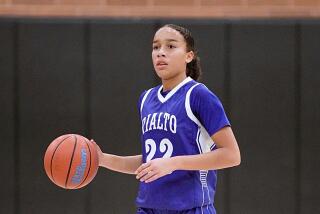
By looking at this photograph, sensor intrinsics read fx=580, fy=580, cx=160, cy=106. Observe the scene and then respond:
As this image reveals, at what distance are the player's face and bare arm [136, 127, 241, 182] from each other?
0.46 m

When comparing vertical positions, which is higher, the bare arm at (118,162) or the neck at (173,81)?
the neck at (173,81)

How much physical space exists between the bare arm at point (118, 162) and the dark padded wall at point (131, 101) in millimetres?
2105

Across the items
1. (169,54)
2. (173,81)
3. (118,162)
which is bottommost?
(118,162)

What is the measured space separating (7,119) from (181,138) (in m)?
2.98

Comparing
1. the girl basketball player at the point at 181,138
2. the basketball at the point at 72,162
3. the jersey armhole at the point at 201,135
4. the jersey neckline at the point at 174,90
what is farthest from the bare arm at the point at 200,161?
the basketball at the point at 72,162

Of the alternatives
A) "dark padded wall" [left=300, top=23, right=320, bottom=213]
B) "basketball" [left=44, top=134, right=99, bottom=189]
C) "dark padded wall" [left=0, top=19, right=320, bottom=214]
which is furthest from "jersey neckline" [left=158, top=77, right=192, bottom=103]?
"dark padded wall" [left=300, top=23, right=320, bottom=213]

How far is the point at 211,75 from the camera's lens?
17.9 feet

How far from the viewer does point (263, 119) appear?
5477 millimetres

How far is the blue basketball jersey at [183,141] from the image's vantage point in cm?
292

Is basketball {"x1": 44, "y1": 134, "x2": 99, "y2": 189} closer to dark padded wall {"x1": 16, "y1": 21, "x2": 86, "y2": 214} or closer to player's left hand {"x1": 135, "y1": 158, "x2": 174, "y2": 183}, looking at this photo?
player's left hand {"x1": 135, "y1": 158, "x2": 174, "y2": 183}

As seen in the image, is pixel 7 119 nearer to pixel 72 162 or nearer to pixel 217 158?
pixel 72 162

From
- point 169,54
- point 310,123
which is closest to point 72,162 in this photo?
point 169,54

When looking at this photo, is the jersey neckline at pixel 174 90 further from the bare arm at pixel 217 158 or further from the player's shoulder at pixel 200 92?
the bare arm at pixel 217 158

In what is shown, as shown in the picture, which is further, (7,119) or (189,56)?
(7,119)
